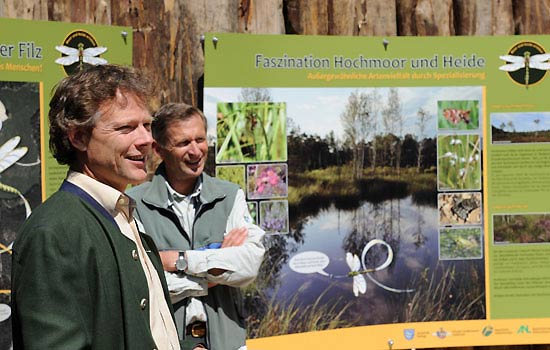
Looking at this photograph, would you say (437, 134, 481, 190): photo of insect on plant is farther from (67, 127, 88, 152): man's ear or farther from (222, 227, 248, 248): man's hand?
(67, 127, 88, 152): man's ear

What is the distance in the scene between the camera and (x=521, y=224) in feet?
17.2

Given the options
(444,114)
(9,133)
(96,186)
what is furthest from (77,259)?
(444,114)

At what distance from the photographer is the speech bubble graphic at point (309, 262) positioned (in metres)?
4.91

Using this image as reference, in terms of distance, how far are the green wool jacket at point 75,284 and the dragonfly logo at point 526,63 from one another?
3.52m

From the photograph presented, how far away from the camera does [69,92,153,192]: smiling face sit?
234 centimetres

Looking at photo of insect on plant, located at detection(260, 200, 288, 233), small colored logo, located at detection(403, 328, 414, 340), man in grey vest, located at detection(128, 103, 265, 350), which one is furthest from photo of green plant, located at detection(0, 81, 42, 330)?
small colored logo, located at detection(403, 328, 414, 340)

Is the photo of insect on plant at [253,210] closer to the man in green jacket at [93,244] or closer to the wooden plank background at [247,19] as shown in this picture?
the wooden plank background at [247,19]

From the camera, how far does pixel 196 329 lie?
3.77 meters

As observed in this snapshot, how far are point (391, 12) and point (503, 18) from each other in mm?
733

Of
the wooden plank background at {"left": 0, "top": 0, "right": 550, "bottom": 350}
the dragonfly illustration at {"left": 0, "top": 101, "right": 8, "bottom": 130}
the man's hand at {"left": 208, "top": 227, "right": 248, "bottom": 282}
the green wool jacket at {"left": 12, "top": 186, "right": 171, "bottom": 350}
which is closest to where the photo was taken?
the green wool jacket at {"left": 12, "top": 186, "right": 171, "bottom": 350}

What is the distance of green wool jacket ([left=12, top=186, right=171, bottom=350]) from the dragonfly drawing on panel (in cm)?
352

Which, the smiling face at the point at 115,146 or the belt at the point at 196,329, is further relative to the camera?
the belt at the point at 196,329

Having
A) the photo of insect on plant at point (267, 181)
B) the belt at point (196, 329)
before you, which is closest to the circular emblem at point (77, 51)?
the photo of insect on plant at point (267, 181)

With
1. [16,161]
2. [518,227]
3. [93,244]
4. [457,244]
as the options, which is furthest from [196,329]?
[518,227]
